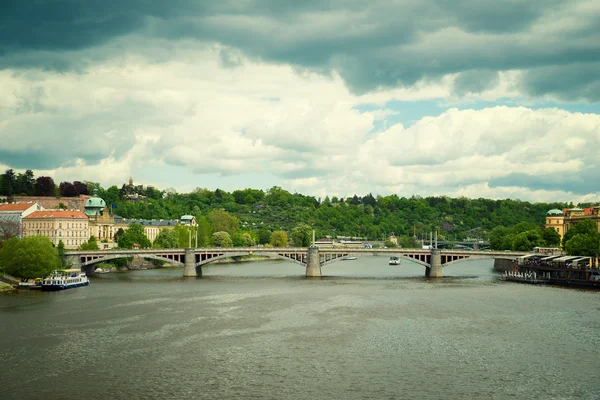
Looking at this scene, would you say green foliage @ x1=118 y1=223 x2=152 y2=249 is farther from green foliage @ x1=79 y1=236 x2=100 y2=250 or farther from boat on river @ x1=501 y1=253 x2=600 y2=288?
boat on river @ x1=501 y1=253 x2=600 y2=288

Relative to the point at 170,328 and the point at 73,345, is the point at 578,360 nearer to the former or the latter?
the point at 170,328

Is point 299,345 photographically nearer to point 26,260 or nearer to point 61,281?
point 61,281

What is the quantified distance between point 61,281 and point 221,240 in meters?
91.2

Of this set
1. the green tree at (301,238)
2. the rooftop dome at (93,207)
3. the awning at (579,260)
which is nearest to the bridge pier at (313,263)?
the awning at (579,260)

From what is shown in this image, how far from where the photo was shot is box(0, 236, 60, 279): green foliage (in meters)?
A: 94.9

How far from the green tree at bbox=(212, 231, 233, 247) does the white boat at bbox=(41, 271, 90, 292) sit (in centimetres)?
8065

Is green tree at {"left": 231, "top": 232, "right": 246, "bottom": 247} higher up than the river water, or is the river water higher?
green tree at {"left": 231, "top": 232, "right": 246, "bottom": 247}

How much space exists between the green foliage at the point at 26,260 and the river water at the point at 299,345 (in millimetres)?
7075

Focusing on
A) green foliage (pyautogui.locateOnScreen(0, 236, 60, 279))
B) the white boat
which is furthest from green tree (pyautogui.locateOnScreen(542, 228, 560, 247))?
green foliage (pyautogui.locateOnScreen(0, 236, 60, 279))

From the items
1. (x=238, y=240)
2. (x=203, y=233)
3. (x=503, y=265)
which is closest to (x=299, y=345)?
(x=503, y=265)

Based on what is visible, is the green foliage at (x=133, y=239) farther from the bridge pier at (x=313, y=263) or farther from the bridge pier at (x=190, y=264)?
the bridge pier at (x=313, y=263)

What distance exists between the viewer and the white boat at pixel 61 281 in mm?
94000

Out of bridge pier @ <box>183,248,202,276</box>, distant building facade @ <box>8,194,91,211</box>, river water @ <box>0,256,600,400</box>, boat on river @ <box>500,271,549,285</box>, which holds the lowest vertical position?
river water @ <box>0,256,600,400</box>

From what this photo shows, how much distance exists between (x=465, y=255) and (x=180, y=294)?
2113 inches
